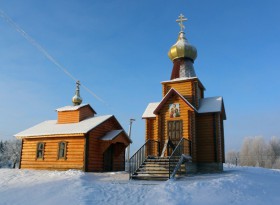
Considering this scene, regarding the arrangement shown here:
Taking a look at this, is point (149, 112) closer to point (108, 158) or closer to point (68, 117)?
point (108, 158)

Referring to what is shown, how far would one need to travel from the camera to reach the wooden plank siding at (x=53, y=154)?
18.8 meters

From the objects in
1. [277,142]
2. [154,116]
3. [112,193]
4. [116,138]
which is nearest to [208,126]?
[154,116]

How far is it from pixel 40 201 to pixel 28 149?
12705mm

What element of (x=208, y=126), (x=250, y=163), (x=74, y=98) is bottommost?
(x=250, y=163)

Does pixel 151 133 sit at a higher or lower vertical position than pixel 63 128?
lower

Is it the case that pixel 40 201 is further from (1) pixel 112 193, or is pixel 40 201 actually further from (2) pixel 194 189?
(2) pixel 194 189

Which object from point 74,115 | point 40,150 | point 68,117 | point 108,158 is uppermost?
point 74,115

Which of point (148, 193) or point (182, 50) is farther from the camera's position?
point (182, 50)

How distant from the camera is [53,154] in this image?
64.4ft

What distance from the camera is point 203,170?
16.8 metres

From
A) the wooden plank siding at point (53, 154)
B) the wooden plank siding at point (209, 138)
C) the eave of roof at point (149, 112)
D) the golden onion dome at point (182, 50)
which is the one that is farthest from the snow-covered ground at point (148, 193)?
the golden onion dome at point (182, 50)

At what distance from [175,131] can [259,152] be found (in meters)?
47.2

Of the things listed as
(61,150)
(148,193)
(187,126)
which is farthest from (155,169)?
(61,150)

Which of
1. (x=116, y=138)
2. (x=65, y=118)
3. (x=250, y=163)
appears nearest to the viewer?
(x=116, y=138)
